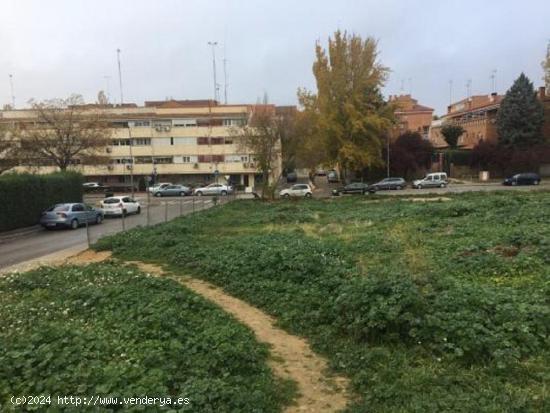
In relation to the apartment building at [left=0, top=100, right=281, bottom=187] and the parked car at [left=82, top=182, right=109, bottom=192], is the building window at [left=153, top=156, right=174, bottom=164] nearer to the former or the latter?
the apartment building at [left=0, top=100, right=281, bottom=187]

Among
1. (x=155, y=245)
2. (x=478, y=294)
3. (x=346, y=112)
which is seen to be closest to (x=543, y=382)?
(x=478, y=294)

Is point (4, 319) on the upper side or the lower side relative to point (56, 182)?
lower

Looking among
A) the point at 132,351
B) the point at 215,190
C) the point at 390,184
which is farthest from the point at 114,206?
the point at 390,184

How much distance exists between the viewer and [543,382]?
17.3ft

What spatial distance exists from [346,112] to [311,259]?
44625 millimetres

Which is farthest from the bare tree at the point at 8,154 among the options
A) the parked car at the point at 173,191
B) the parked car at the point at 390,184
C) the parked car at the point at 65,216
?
the parked car at the point at 390,184

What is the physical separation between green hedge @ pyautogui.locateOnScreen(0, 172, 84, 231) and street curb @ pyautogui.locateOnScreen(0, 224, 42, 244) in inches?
17.2

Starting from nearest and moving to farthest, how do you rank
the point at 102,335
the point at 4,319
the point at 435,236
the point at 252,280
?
the point at 102,335 → the point at 4,319 → the point at 252,280 → the point at 435,236

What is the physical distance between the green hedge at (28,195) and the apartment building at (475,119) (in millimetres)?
58189

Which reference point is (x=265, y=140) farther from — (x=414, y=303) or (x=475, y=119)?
(x=475, y=119)

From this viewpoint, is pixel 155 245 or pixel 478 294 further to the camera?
pixel 155 245

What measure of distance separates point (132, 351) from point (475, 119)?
81673 millimetres

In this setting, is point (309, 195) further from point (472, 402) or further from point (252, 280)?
point (472, 402)

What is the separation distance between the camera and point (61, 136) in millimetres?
42031
